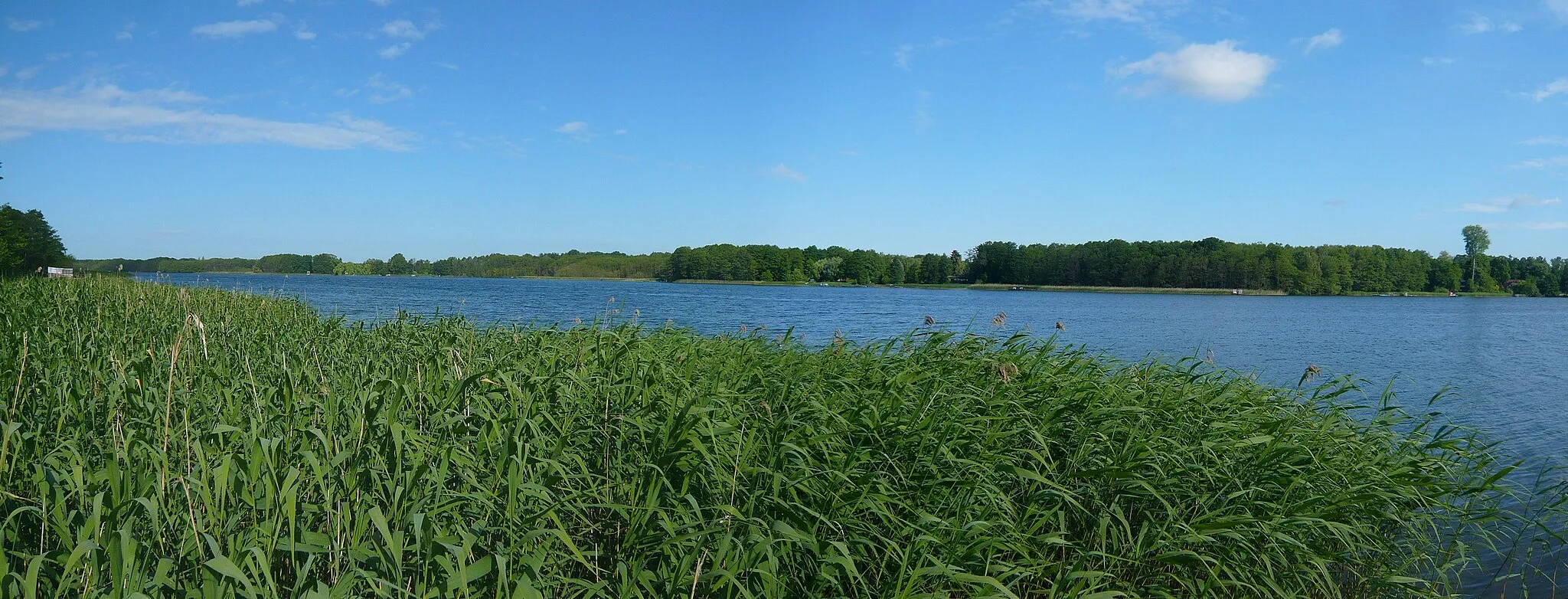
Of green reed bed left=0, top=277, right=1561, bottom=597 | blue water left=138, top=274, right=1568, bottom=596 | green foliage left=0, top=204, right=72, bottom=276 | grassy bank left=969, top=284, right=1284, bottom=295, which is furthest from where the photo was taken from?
grassy bank left=969, top=284, right=1284, bottom=295

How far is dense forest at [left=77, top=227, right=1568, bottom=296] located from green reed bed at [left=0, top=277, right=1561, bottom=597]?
112 metres

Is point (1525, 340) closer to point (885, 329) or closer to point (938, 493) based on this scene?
point (885, 329)

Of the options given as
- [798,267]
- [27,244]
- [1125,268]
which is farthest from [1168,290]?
[27,244]

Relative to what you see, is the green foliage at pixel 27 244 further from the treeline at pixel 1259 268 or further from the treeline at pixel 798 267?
the treeline at pixel 1259 268

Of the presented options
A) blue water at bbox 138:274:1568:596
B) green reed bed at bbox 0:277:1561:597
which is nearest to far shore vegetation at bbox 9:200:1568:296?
blue water at bbox 138:274:1568:596

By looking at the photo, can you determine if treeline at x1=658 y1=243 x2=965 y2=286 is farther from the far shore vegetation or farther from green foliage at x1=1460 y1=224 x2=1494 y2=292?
green foliage at x1=1460 y1=224 x2=1494 y2=292

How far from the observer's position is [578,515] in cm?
356

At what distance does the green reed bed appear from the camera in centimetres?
299

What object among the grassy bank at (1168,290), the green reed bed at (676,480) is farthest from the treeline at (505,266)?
the green reed bed at (676,480)

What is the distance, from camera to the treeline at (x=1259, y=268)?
351ft

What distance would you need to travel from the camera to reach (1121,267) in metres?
114

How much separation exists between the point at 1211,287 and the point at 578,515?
117283 mm

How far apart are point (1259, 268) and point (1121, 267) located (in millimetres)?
16173

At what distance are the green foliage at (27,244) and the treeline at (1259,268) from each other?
347ft
